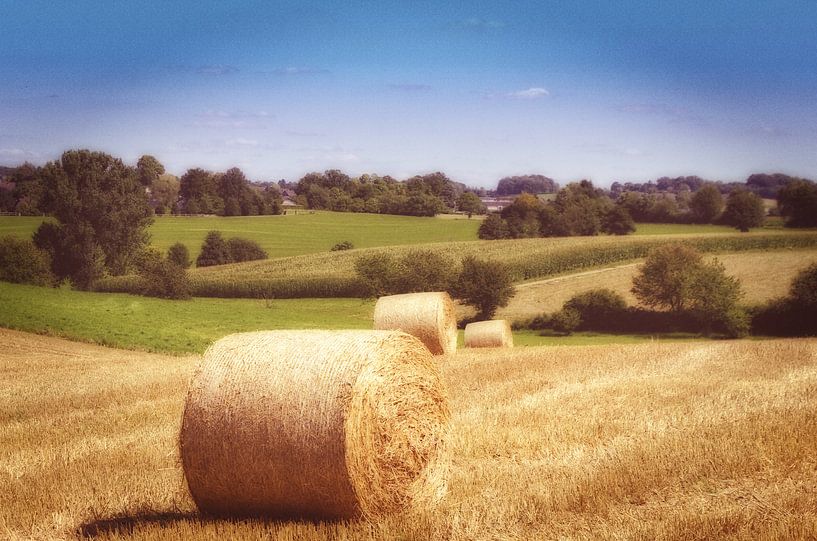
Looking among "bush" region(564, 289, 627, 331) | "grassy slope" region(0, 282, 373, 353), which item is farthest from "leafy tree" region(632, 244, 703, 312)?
"grassy slope" region(0, 282, 373, 353)

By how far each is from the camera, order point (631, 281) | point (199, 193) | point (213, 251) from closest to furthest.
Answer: point (213, 251) < point (199, 193) < point (631, 281)

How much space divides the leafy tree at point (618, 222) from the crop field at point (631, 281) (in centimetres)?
473

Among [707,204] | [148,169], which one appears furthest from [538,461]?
[707,204]

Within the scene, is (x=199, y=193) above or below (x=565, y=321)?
above

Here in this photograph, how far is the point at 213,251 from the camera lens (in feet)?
136

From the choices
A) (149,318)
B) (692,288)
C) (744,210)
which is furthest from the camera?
(744,210)

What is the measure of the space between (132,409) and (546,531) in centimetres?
889

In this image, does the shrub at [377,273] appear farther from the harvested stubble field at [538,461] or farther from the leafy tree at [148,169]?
the harvested stubble field at [538,461]

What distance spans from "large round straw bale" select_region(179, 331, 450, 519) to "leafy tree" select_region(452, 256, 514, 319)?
32.8 meters

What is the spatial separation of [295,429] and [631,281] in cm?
4131

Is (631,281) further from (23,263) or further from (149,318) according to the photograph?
(23,263)

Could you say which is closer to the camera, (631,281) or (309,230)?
(631,281)

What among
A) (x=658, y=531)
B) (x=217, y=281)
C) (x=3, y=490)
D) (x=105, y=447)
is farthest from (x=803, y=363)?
(x=217, y=281)

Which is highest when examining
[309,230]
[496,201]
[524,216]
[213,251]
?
[496,201]
